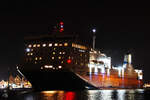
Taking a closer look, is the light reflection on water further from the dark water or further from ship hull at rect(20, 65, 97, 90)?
ship hull at rect(20, 65, 97, 90)

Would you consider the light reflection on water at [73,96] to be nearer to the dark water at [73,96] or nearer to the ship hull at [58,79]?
the dark water at [73,96]

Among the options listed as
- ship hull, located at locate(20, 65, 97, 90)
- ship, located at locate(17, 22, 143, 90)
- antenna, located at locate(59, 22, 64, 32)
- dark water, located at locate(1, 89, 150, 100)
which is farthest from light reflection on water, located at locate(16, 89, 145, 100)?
antenna, located at locate(59, 22, 64, 32)

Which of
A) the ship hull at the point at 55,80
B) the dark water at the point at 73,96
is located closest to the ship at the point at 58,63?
the ship hull at the point at 55,80

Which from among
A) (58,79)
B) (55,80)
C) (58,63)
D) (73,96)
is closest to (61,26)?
(58,63)

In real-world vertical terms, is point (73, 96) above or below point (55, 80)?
below

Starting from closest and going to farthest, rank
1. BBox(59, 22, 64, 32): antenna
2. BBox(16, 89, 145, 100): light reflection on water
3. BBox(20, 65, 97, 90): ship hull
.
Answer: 1. BBox(16, 89, 145, 100): light reflection on water
2. BBox(20, 65, 97, 90): ship hull
3. BBox(59, 22, 64, 32): antenna

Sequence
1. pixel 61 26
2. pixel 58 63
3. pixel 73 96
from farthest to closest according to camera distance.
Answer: pixel 61 26 < pixel 58 63 < pixel 73 96

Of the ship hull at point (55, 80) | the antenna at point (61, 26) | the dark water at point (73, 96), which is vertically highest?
the antenna at point (61, 26)

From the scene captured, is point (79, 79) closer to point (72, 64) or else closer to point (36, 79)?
point (72, 64)

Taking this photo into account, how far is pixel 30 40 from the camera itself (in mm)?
59750

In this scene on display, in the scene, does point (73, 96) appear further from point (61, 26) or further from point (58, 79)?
point (61, 26)

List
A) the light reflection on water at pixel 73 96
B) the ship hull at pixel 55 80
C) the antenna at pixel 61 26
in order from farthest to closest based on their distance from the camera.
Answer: the antenna at pixel 61 26, the ship hull at pixel 55 80, the light reflection on water at pixel 73 96

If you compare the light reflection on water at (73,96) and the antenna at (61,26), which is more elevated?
the antenna at (61,26)

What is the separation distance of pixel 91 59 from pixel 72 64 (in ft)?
28.2
